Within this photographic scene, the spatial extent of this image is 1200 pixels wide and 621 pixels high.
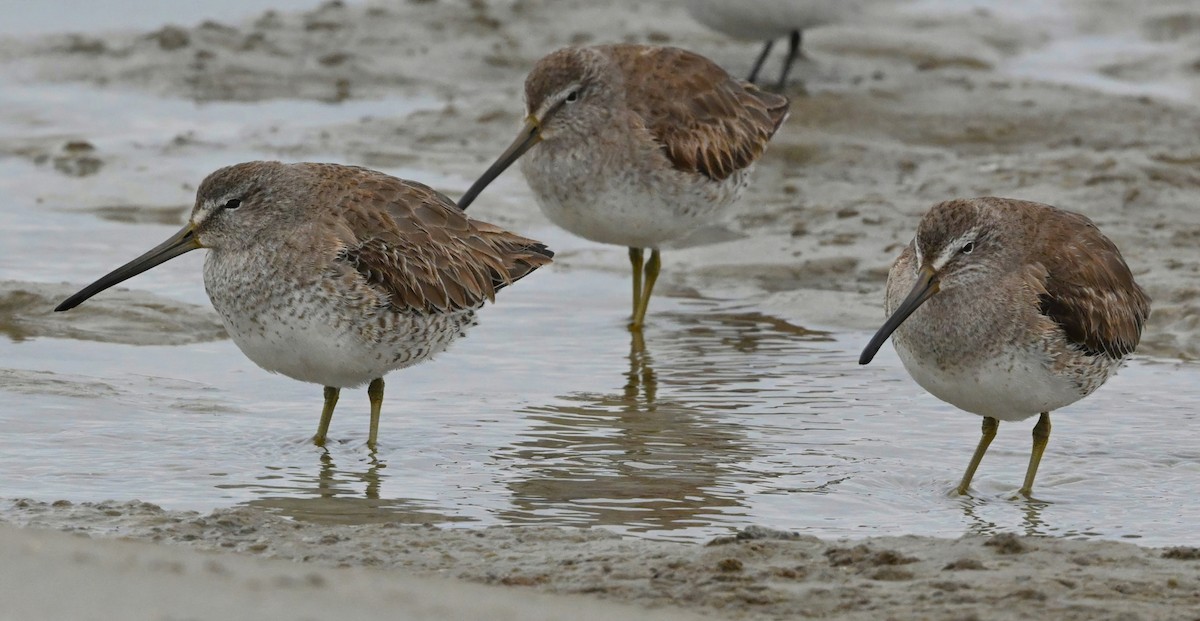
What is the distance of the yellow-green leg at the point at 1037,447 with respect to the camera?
264 inches

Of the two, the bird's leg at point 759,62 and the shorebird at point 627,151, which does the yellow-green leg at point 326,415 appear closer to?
the shorebird at point 627,151

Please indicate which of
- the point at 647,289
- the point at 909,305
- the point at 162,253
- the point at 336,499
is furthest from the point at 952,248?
the point at 647,289

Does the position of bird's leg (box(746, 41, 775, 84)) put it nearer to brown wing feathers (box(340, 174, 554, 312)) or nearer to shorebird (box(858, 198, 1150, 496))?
brown wing feathers (box(340, 174, 554, 312))

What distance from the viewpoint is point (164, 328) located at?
28.9 feet

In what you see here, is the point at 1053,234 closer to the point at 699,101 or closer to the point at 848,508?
the point at 848,508

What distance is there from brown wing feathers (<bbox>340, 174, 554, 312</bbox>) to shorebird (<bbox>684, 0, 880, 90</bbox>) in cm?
691

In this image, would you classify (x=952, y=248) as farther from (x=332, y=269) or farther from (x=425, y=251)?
(x=332, y=269)

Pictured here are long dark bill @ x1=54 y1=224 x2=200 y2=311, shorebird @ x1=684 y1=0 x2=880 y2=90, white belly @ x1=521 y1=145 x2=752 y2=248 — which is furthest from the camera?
shorebird @ x1=684 y1=0 x2=880 y2=90

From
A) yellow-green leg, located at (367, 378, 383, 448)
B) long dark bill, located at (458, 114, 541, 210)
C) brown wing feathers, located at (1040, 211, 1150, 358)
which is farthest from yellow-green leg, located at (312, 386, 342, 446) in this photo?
brown wing feathers, located at (1040, 211, 1150, 358)

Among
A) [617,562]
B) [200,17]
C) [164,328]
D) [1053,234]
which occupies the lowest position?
[617,562]

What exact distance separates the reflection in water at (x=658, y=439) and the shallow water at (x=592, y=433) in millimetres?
16

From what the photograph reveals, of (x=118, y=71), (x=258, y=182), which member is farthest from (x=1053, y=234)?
(x=118, y=71)

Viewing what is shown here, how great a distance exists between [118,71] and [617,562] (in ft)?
33.8

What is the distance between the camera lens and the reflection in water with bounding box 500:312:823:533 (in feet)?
21.0
